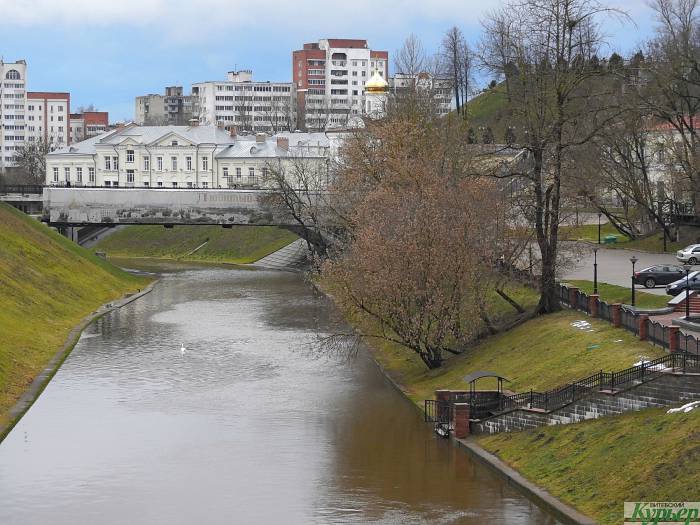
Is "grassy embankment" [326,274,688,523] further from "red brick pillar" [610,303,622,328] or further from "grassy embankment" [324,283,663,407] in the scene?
"red brick pillar" [610,303,622,328]

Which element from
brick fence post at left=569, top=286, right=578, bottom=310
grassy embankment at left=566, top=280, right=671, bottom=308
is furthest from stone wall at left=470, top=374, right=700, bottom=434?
grassy embankment at left=566, top=280, right=671, bottom=308

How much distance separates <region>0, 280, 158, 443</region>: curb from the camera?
39.2m

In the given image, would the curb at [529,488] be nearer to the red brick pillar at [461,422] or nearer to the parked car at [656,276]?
the red brick pillar at [461,422]

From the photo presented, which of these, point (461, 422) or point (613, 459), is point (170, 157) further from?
point (613, 459)

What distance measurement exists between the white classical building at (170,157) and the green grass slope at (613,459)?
9186 centimetres

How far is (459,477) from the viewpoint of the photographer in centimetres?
3152

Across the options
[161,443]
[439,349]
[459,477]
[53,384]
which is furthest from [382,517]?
[53,384]

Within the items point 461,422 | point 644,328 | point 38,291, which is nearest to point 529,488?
point 461,422

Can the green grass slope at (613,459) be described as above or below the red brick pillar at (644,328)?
below

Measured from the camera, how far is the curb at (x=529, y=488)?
26.6 m

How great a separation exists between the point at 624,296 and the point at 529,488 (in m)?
21.1

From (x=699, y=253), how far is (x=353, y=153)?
56.2 feet

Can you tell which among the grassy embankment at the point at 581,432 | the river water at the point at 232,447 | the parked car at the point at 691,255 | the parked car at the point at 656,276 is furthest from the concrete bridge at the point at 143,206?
the grassy embankment at the point at 581,432

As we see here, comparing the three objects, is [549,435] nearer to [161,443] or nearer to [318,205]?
[161,443]
